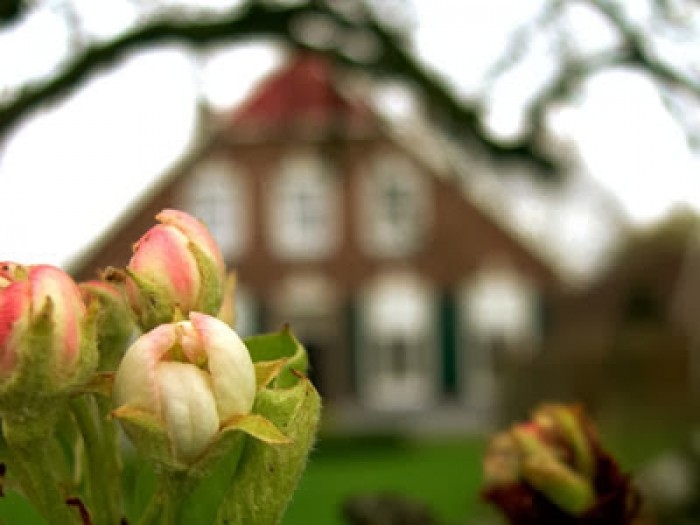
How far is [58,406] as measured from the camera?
0.48 m

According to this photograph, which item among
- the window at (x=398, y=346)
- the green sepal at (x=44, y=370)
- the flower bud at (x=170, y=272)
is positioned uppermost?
the flower bud at (x=170, y=272)

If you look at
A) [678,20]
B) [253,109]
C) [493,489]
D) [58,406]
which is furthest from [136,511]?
[253,109]

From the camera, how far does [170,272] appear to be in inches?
19.5

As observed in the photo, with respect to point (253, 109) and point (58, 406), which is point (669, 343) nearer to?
point (58, 406)

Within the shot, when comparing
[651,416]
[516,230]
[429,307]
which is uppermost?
[651,416]

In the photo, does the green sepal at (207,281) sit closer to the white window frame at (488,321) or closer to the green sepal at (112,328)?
the green sepal at (112,328)

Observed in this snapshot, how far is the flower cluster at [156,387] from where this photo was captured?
1.46ft

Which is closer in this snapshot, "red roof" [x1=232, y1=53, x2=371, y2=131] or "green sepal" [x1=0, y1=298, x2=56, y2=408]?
"green sepal" [x1=0, y1=298, x2=56, y2=408]

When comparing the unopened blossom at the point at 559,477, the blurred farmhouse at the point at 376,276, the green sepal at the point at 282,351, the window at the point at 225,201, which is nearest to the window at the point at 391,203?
the blurred farmhouse at the point at 376,276

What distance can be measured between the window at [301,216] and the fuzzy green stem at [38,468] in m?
18.1

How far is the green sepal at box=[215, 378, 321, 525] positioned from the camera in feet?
1.59

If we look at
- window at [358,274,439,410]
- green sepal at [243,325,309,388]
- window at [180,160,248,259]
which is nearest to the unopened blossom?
green sepal at [243,325,309,388]

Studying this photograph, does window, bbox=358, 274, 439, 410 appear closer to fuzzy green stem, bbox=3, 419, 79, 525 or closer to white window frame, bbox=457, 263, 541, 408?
white window frame, bbox=457, 263, 541, 408

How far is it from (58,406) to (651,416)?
5.96m
